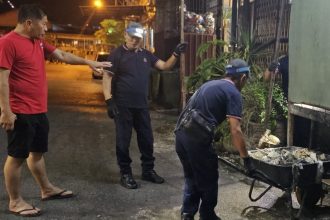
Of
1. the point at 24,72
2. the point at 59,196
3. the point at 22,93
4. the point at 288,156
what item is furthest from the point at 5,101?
the point at 288,156

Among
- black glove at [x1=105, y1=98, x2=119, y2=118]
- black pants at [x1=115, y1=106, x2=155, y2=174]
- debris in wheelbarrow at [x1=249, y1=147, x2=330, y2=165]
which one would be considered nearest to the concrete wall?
debris in wheelbarrow at [x1=249, y1=147, x2=330, y2=165]

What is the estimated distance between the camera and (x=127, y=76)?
18.5ft

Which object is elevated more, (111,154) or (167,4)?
(167,4)

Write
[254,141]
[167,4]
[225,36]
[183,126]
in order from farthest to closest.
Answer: [167,4], [225,36], [254,141], [183,126]

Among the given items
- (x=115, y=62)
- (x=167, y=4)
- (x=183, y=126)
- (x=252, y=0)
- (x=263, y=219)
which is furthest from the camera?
(x=167, y=4)

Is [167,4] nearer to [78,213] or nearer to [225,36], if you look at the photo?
[225,36]

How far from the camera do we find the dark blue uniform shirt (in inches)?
154

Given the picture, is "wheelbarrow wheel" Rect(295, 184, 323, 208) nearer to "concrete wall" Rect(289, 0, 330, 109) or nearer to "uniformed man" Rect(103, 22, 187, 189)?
"concrete wall" Rect(289, 0, 330, 109)

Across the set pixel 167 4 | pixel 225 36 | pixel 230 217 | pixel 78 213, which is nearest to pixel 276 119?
pixel 230 217

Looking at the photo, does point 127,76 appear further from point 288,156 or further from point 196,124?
point 288,156

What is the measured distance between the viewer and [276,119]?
7164mm

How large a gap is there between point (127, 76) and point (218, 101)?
6.49ft

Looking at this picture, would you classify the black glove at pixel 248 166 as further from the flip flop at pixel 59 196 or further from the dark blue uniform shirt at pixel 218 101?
the flip flop at pixel 59 196

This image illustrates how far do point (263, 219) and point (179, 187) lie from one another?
1392mm
